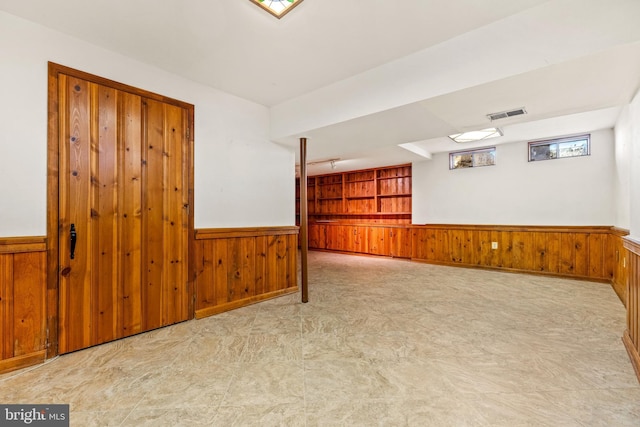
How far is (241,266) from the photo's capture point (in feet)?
11.0

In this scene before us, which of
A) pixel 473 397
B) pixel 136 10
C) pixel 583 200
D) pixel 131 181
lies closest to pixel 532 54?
pixel 473 397

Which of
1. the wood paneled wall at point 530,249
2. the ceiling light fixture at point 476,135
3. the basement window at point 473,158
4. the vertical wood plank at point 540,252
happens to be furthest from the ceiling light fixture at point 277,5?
the vertical wood plank at point 540,252

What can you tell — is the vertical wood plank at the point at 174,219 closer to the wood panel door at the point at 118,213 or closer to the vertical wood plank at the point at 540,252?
the wood panel door at the point at 118,213

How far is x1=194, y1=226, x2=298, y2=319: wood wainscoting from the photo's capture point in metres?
3.01

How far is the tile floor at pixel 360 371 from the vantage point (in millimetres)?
1532

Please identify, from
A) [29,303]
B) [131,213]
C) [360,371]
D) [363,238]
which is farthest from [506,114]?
[363,238]

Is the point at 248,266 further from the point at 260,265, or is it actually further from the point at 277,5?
the point at 277,5

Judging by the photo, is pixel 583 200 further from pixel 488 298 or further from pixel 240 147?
pixel 240 147

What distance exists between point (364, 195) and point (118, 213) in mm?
6310

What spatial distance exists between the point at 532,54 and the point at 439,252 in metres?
4.83

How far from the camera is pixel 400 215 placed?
7.36 meters

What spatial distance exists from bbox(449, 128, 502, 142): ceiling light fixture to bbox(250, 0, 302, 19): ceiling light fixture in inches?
142

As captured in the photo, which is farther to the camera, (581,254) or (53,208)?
(581,254)

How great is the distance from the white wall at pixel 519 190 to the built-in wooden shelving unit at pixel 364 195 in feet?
1.51
